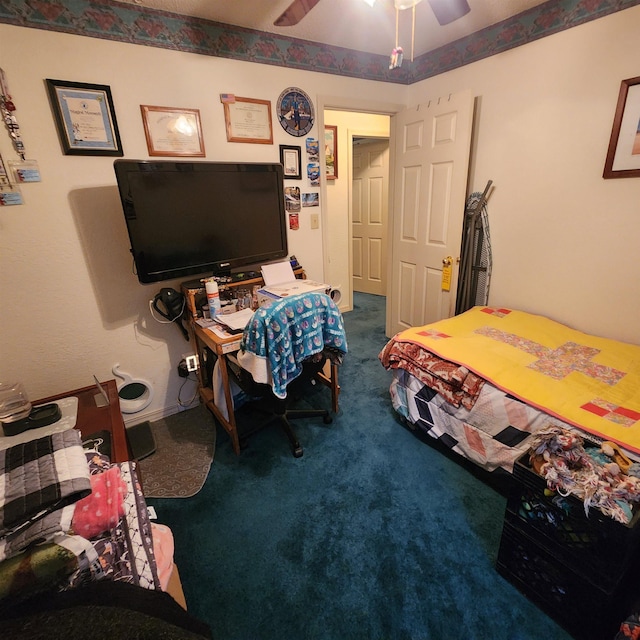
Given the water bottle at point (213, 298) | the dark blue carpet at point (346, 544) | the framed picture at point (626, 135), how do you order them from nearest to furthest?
the dark blue carpet at point (346, 544) < the framed picture at point (626, 135) < the water bottle at point (213, 298)

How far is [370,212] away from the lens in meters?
4.73

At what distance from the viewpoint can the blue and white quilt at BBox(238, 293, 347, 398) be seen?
164 cm

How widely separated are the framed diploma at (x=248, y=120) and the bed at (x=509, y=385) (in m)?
1.70

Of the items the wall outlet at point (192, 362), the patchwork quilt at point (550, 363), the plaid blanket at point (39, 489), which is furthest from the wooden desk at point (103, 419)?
the patchwork quilt at point (550, 363)

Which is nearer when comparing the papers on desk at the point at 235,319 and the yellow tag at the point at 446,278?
the papers on desk at the point at 235,319

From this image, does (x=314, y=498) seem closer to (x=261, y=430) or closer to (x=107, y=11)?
(x=261, y=430)

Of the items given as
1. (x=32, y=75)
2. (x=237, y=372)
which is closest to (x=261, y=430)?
(x=237, y=372)

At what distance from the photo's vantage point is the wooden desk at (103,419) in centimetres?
125

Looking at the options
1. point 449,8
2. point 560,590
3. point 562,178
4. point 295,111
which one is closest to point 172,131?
point 295,111

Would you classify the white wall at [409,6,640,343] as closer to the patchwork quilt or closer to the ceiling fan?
the patchwork quilt

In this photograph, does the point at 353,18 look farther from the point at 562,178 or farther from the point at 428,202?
the point at 562,178

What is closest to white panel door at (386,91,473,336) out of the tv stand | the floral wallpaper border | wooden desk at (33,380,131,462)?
the floral wallpaper border

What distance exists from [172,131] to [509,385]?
2375 millimetres

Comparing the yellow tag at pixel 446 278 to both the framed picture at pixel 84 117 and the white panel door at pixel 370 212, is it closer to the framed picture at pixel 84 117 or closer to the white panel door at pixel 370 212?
the white panel door at pixel 370 212
